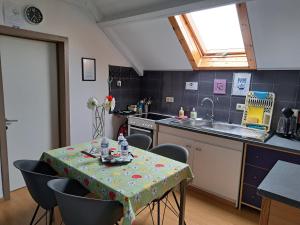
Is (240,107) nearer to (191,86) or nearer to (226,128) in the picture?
(226,128)

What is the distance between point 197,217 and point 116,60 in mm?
2448

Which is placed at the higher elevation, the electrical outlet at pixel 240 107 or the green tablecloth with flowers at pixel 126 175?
the electrical outlet at pixel 240 107

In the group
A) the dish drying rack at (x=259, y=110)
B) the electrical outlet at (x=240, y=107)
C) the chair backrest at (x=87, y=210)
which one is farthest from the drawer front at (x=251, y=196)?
the chair backrest at (x=87, y=210)

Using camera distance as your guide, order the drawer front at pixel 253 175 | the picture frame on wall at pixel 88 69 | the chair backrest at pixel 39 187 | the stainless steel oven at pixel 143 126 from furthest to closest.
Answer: the stainless steel oven at pixel 143 126
the picture frame on wall at pixel 88 69
the drawer front at pixel 253 175
the chair backrest at pixel 39 187

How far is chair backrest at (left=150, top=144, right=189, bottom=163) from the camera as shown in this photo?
206 centimetres

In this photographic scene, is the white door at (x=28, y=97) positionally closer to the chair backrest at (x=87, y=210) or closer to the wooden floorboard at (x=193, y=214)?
the wooden floorboard at (x=193, y=214)

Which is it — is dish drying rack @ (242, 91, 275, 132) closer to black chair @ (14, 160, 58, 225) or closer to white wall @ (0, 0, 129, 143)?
white wall @ (0, 0, 129, 143)

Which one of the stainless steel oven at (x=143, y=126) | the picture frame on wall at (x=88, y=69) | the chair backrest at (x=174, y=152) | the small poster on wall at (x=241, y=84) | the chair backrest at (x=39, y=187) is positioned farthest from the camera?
the stainless steel oven at (x=143, y=126)

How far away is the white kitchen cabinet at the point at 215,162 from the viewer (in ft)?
7.76

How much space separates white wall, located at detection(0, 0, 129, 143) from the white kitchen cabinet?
4.30ft

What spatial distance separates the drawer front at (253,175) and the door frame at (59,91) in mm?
2243

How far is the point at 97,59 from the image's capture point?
10.3ft

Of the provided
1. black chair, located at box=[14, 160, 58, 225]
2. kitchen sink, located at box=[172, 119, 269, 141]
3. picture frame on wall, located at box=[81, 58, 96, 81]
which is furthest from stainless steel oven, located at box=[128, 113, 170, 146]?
black chair, located at box=[14, 160, 58, 225]

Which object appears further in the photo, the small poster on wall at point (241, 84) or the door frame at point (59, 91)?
the small poster on wall at point (241, 84)
